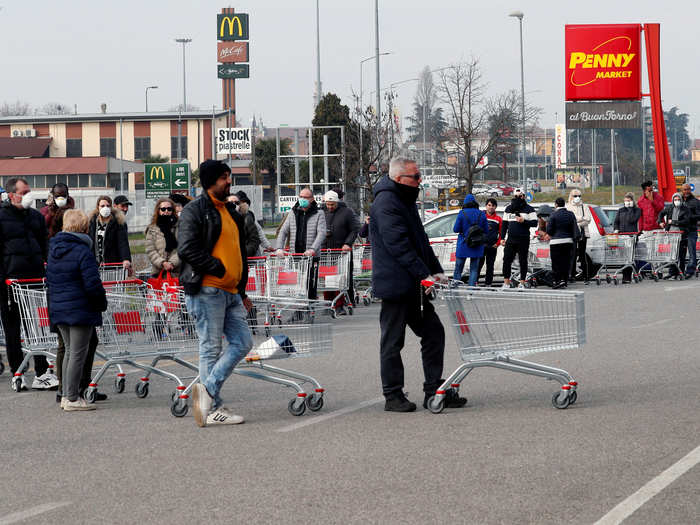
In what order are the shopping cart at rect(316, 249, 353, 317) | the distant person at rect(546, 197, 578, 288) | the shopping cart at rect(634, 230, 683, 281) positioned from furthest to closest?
the shopping cart at rect(634, 230, 683, 281)
the distant person at rect(546, 197, 578, 288)
the shopping cart at rect(316, 249, 353, 317)

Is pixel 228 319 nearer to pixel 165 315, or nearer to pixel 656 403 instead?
pixel 165 315

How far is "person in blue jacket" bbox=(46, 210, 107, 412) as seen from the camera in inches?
378

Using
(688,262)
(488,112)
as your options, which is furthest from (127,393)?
(488,112)

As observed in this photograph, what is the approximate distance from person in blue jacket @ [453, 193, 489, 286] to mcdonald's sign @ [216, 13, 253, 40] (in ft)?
146

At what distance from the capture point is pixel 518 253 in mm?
22641

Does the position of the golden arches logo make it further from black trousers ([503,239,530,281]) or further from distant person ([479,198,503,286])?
black trousers ([503,239,530,281])

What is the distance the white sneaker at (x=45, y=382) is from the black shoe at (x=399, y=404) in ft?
11.9

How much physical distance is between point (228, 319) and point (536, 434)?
2468mm

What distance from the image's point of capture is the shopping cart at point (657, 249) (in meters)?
24.5

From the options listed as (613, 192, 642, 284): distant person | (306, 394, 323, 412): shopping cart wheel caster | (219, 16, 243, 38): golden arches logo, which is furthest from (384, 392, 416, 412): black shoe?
(219, 16, 243, 38): golden arches logo

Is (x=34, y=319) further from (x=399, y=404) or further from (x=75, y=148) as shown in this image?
(x=75, y=148)

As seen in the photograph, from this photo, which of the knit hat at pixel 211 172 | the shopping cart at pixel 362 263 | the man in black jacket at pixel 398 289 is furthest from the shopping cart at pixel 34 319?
the shopping cart at pixel 362 263

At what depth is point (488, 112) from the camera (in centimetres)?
4453

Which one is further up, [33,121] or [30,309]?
[33,121]
